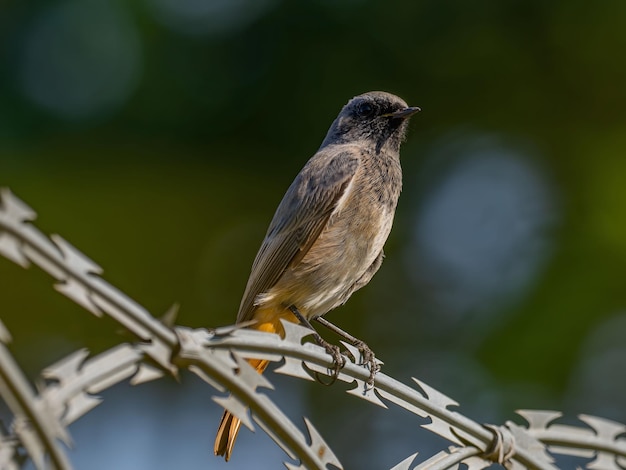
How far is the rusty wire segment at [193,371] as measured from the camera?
4.88 feet

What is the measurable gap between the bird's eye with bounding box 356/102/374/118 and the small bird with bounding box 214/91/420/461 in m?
0.47

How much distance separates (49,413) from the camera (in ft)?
4.90

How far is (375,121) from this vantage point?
4902 millimetres

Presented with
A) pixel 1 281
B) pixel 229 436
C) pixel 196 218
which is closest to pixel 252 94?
pixel 196 218

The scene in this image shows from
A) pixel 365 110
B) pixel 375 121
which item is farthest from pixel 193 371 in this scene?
pixel 365 110

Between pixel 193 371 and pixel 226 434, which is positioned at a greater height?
pixel 226 434

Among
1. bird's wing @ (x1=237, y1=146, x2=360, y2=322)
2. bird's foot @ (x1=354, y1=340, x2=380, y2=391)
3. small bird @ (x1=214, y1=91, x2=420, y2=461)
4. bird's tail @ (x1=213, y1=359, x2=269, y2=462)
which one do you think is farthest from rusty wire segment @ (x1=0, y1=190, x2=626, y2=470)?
bird's wing @ (x1=237, y1=146, x2=360, y2=322)

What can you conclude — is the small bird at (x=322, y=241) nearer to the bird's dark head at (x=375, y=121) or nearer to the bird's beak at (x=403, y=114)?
the bird's dark head at (x=375, y=121)

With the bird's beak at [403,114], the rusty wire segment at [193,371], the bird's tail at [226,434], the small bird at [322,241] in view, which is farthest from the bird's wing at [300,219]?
the rusty wire segment at [193,371]

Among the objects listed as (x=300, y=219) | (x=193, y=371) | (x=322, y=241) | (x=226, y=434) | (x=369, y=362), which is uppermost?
(x=300, y=219)

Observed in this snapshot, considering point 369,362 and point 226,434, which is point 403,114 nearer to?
point 369,362

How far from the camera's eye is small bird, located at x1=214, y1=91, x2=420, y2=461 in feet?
13.5

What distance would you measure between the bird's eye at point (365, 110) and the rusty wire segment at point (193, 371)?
271 cm

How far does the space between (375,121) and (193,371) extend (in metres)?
3.30
